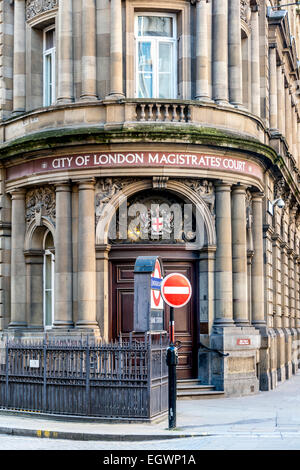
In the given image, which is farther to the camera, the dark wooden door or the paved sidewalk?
the dark wooden door

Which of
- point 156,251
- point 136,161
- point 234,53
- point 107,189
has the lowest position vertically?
point 156,251

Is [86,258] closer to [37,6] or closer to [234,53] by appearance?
Result: [234,53]

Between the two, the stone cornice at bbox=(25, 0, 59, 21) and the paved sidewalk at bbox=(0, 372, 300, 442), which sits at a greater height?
the stone cornice at bbox=(25, 0, 59, 21)

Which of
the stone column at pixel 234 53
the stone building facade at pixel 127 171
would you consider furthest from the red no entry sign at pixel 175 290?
the stone column at pixel 234 53

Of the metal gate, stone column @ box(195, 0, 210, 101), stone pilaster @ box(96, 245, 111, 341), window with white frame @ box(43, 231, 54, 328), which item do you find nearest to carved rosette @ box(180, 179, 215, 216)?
stone column @ box(195, 0, 210, 101)

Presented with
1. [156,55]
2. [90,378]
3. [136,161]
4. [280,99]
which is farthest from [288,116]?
[90,378]

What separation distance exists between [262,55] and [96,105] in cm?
680

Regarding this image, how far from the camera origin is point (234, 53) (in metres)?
24.0

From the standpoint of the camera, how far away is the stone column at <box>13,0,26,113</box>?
2489 centimetres

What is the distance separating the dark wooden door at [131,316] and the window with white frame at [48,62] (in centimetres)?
523

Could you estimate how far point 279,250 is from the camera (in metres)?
30.7

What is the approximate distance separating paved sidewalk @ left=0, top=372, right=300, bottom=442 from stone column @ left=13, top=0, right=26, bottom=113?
32.3ft

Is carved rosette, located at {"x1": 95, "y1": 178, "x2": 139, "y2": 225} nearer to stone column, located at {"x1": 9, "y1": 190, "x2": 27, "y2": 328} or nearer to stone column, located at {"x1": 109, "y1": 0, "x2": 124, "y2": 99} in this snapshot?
stone column, located at {"x1": 109, "y1": 0, "x2": 124, "y2": 99}

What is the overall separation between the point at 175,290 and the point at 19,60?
1134 centimetres
